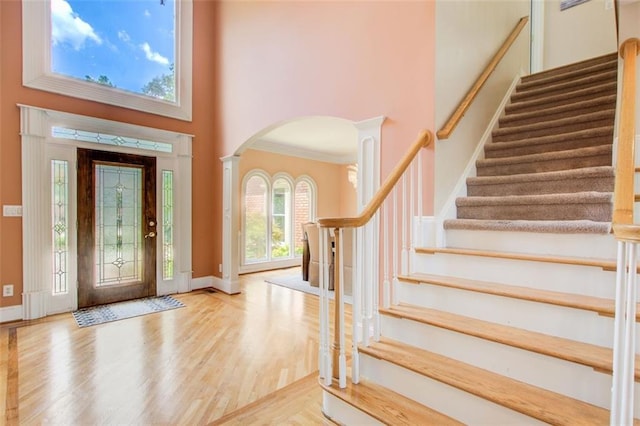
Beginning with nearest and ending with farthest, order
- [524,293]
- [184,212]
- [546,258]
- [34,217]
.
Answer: [524,293], [546,258], [34,217], [184,212]

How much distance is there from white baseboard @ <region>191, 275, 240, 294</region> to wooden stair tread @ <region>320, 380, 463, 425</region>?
3.08 metres

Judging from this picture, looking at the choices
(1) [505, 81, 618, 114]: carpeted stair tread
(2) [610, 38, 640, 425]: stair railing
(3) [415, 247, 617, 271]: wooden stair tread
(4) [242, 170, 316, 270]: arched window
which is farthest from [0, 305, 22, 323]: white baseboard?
(1) [505, 81, 618, 114]: carpeted stair tread

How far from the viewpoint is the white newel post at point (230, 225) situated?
4660mm

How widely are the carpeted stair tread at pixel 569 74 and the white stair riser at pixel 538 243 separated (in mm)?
2608

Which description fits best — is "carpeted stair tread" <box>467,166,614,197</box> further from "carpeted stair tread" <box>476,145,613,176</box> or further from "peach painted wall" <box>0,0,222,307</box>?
"peach painted wall" <box>0,0,222,307</box>

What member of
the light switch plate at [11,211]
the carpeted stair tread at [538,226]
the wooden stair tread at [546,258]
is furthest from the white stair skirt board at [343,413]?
the light switch plate at [11,211]

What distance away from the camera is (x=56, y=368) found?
7.94 ft

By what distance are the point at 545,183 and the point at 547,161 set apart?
0.32m

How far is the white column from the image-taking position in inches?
183

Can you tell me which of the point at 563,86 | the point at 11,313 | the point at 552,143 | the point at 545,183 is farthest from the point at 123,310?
the point at 563,86

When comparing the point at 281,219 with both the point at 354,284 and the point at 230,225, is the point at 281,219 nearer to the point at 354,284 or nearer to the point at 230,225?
the point at 230,225

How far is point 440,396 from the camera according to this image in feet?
5.15

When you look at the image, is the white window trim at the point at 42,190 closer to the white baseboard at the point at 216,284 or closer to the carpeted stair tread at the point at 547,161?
the white baseboard at the point at 216,284

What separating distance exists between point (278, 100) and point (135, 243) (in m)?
2.68
